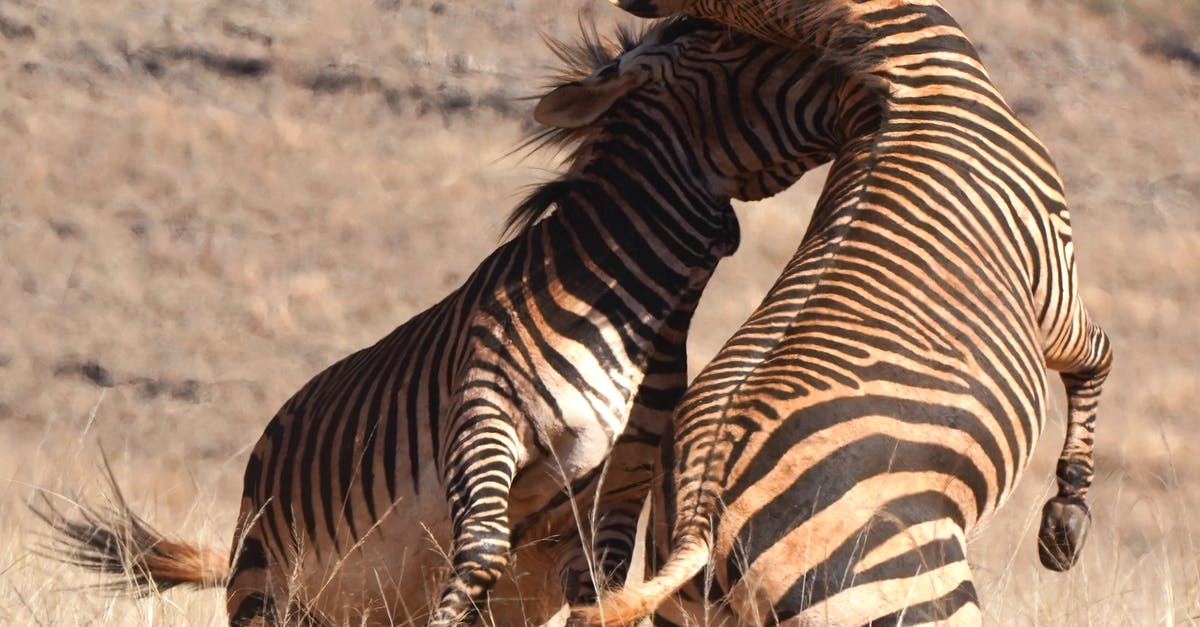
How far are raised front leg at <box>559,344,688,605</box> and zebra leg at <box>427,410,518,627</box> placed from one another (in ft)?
1.04

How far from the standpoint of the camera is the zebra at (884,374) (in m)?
3.34

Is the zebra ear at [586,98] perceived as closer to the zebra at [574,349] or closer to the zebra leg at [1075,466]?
the zebra at [574,349]

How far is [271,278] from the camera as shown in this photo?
16.2 m

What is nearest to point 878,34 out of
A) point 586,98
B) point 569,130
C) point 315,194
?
point 586,98

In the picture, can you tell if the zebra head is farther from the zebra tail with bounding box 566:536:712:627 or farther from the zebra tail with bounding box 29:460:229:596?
the zebra tail with bounding box 29:460:229:596

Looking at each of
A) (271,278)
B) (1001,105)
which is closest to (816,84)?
(1001,105)

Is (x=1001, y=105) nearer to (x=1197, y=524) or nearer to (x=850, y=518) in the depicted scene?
(x=850, y=518)

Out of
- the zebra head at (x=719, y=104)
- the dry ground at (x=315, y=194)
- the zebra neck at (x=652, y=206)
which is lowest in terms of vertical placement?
the dry ground at (x=315, y=194)

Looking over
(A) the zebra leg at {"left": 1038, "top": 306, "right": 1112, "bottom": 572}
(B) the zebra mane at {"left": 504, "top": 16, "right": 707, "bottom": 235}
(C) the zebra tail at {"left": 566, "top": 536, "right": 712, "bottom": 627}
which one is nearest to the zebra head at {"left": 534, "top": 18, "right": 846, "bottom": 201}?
(B) the zebra mane at {"left": 504, "top": 16, "right": 707, "bottom": 235}

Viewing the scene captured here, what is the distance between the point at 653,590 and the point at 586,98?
1973 millimetres

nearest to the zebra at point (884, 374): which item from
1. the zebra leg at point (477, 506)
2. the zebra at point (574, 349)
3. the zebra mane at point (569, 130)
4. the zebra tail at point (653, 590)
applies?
the zebra tail at point (653, 590)

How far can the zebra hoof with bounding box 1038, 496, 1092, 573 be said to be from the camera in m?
4.69

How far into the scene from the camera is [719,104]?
470cm

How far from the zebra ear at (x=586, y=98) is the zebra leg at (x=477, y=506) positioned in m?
0.94
